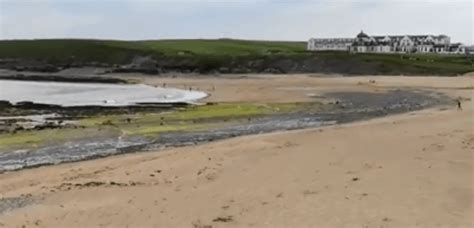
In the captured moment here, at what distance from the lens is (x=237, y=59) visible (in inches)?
3996

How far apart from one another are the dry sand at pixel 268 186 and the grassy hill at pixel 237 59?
2453 inches

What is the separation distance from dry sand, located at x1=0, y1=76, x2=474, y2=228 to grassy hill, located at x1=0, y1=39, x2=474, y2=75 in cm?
6231

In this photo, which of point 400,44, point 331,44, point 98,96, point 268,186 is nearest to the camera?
point 268,186

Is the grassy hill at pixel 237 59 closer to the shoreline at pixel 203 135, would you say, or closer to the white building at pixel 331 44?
the white building at pixel 331 44

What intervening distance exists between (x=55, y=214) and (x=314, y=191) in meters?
4.46

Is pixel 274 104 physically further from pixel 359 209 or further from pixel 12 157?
pixel 359 209

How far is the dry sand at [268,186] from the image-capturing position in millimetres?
10055

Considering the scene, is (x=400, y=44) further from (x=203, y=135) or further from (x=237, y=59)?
(x=203, y=135)

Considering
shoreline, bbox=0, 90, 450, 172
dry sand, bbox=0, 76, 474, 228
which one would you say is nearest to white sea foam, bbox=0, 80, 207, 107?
shoreline, bbox=0, 90, 450, 172

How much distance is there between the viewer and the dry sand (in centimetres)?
1005

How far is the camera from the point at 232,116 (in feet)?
102

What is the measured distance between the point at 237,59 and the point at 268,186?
8965 cm

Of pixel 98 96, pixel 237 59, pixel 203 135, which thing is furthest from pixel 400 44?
pixel 203 135

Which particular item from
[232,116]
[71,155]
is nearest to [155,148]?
[71,155]
